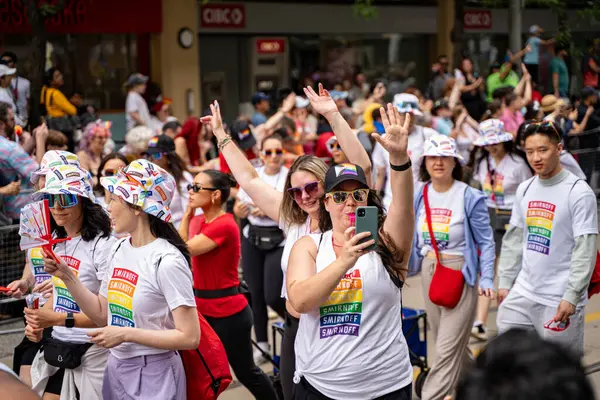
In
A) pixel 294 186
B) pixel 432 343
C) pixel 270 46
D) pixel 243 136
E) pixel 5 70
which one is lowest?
pixel 432 343

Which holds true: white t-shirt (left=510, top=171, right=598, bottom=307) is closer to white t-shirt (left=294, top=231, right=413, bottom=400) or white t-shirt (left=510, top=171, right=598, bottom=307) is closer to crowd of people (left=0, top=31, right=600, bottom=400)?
crowd of people (left=0, top=31, right=600, bottom=400)

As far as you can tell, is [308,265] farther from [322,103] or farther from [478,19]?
[478,19]

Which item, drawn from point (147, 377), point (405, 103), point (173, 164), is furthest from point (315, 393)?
point (405, 103)

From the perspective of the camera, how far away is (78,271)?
197 inches

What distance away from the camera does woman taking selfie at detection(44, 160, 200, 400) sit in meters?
4.35

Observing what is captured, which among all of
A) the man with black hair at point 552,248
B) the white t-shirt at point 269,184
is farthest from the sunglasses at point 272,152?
the man with black hair at point 552,248

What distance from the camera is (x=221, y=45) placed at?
21.1m

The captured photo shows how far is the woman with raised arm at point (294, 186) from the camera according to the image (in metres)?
5.09

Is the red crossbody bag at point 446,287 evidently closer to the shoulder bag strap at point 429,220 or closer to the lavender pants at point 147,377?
the shoulder bag strap at point 429,220

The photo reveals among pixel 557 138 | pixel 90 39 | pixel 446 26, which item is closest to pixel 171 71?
pixel 90 39

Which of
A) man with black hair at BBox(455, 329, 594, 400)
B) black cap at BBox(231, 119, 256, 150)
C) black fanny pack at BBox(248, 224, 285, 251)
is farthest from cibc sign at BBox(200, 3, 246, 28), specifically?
man with black hair at BBox(455, 329, 594, 400)

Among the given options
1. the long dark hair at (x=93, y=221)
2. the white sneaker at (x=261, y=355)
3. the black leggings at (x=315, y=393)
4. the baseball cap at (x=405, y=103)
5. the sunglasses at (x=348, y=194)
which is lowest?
the white sneaker at (x=261, y=355)

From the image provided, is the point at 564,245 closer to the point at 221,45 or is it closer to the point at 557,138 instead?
the point at 557,138

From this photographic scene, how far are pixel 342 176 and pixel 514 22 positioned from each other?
13311 millimetres
